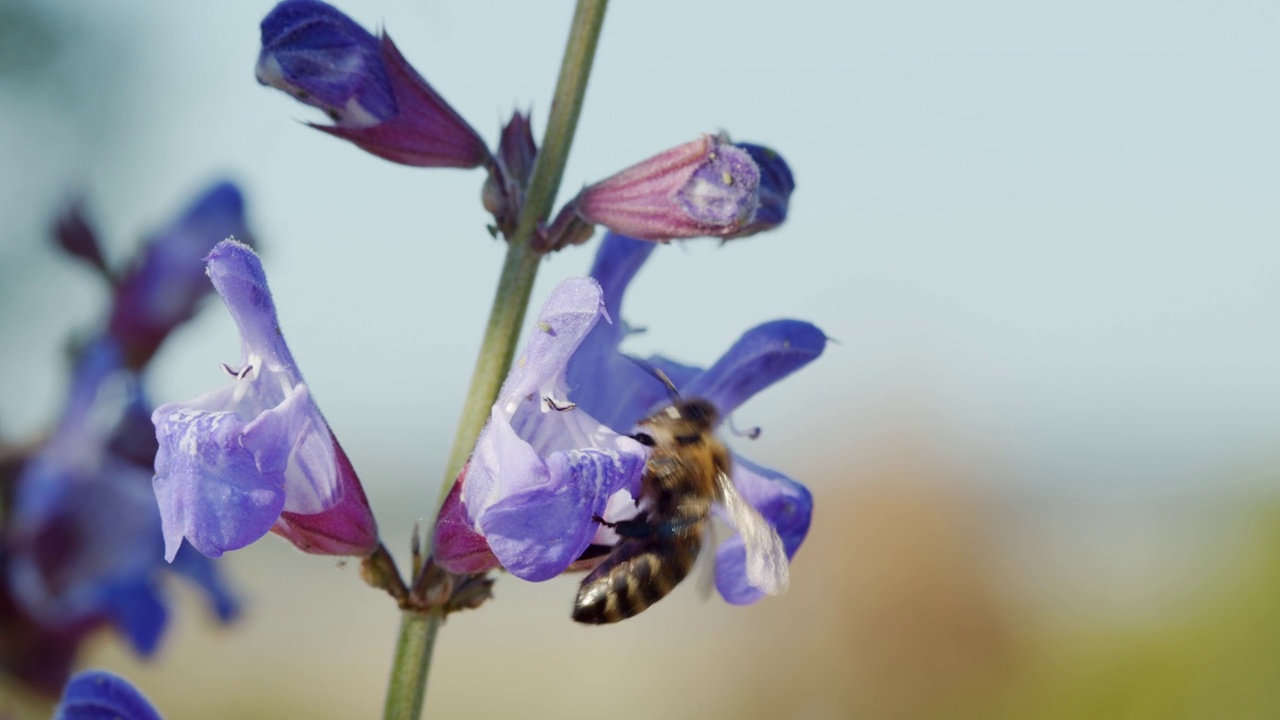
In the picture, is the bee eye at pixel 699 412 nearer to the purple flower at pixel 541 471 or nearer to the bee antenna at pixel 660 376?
the bee antenna at pixel 660 376

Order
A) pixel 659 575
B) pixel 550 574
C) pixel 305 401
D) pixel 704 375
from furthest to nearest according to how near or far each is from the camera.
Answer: pixel 704 375
pixel 659 575
pixel 305 401
pixel 550 574

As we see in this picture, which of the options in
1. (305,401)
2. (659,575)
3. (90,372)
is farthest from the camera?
(90,372)

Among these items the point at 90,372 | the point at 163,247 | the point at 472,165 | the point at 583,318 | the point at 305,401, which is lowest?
the point at 90,372

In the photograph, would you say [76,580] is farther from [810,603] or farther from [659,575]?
[810,603]

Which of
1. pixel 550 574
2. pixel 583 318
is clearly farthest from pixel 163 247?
pixel 550 574

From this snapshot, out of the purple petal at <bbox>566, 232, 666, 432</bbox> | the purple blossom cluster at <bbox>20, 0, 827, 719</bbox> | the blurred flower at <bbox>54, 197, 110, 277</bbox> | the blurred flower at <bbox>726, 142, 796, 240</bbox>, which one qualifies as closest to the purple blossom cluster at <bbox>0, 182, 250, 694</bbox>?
the blurred flower at <bbox>54, 197, 110, 277</bbox>

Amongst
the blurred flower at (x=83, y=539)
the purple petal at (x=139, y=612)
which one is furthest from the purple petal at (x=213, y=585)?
the purple petal at (x=139, y=612)
